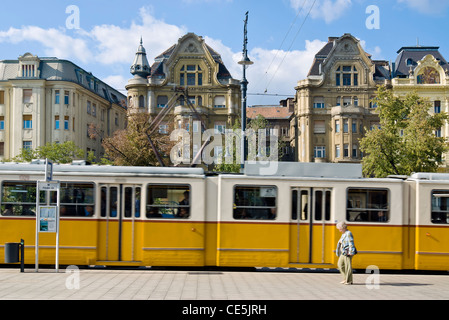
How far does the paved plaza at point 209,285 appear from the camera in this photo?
10781 millimetres

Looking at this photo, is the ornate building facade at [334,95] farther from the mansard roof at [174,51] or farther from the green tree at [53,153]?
the green tree at [53,153]

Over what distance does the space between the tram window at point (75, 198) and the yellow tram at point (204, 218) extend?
0.03 m

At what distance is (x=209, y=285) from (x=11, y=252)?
558cm

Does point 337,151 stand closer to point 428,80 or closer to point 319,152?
point 319,152

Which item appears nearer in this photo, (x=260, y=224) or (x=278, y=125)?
(x=260, y=224)

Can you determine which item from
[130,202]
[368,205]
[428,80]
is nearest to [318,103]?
[428,80]

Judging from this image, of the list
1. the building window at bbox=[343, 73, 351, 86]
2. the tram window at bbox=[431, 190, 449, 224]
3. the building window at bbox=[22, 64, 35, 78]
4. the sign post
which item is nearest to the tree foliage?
the sign post

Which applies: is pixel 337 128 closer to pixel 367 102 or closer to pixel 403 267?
pixel 367 102

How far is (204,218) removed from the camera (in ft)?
50.3

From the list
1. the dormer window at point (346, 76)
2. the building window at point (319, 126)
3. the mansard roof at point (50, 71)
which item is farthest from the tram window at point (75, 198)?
the dormer window at point (346, 76)

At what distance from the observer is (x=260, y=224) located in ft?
50.3

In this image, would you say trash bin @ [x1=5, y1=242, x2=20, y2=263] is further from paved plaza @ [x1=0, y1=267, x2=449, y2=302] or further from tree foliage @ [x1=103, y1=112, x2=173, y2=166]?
tree foliage @ [x1=103, y1=112, x2=173, y2=166]

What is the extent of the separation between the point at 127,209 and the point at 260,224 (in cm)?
383
